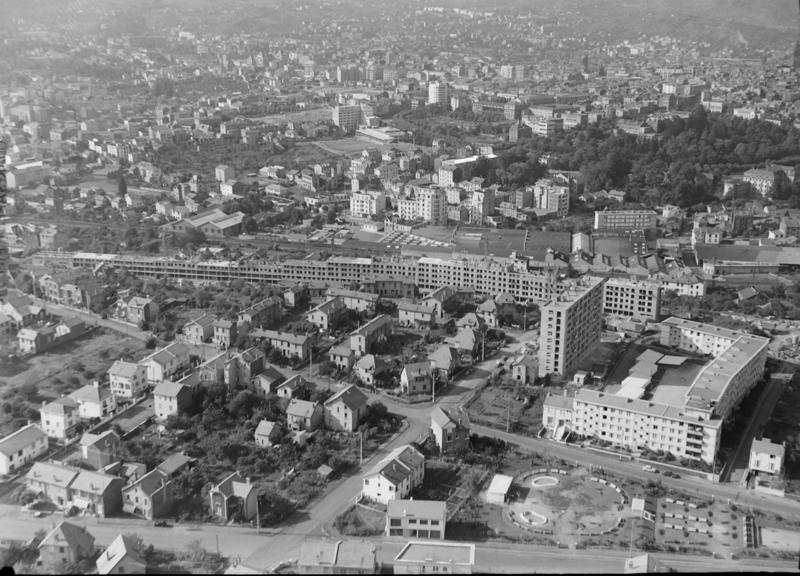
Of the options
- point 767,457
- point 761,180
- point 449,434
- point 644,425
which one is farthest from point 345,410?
point 761,180

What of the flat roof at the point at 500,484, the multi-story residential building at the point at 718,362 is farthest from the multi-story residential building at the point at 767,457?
the flat roof at the point at 500,484

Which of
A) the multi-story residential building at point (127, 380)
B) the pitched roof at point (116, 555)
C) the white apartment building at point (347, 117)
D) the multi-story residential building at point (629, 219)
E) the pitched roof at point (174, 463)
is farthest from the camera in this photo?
the white apartment building at point (347, 117)

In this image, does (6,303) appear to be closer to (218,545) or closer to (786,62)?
(218,545)

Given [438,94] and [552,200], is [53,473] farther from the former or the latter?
[438,94]

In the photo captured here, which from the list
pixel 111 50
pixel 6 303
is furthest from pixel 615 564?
pixel 111 50

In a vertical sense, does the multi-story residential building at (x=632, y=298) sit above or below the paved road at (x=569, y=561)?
above

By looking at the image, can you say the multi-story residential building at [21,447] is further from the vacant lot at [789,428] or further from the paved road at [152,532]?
the vacant lot at [789,428]
